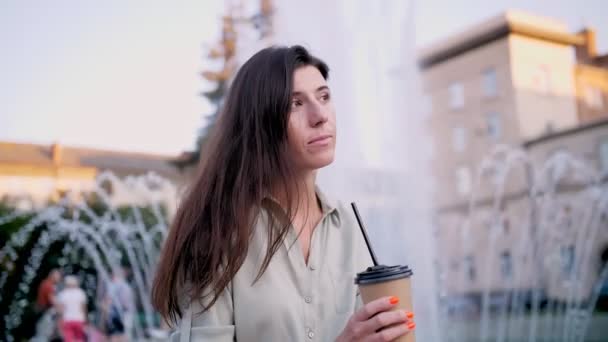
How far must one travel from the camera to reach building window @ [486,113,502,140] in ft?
98.4

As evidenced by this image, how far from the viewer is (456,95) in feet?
105

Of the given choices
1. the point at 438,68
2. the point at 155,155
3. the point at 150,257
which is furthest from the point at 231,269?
the point at 155,155

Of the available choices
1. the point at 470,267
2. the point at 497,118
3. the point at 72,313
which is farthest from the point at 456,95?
the point at 72,313

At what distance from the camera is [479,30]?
3034cm

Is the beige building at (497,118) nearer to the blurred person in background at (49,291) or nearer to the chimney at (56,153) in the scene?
the chimney at (56,153)

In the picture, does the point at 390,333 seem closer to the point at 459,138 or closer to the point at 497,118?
the point at 497,118

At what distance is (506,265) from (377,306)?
28596 millimetres

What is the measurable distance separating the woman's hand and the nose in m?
0.43

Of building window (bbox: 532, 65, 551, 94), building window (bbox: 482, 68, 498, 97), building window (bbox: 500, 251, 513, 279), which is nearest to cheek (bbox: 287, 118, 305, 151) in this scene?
building window (bbox: 500, 251, 513, 279)

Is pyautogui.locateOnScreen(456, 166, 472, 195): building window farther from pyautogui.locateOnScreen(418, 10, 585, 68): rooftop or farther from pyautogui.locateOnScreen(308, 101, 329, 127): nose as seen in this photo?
pyautogui.locateOnScreen(308, 101, 329, 127): nose

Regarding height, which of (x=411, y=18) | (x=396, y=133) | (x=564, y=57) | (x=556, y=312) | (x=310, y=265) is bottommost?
(x=556, y=312)

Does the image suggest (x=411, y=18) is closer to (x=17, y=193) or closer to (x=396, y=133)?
(x=396, y=133)

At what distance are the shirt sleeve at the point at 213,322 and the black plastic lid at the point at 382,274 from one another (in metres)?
0.28

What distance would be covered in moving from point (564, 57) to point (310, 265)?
3196 centimetres
